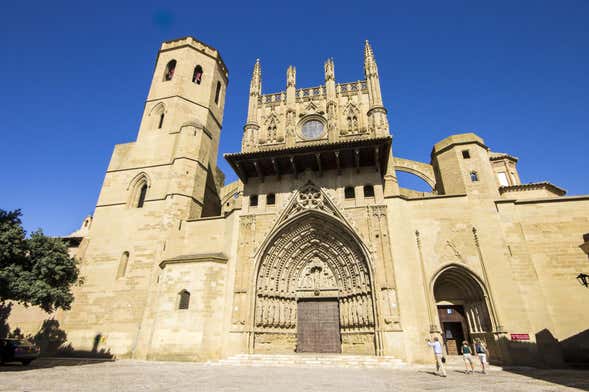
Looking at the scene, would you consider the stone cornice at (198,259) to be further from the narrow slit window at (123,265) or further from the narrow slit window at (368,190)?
the narrow slit window at (368,190)

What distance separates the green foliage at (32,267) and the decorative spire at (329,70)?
16.5m

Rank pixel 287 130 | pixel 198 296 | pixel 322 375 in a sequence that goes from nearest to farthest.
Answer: pixel 322 375, pixel 198 296, pixel 287 130

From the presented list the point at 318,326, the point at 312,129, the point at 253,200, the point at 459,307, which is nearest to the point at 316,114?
the point at 312,129

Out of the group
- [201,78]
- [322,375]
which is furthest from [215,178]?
[322,375]

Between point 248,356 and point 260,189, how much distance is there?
7.96 meters

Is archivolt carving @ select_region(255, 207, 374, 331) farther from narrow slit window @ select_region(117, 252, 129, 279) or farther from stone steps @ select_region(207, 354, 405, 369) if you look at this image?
narrow slit window @ select_region(117, 252, 129, 279)

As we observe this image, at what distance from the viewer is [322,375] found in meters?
8.76

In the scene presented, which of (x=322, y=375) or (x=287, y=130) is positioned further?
(x=287, y=130)

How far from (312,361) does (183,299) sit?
6.35 metres

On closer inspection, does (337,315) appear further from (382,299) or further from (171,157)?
(171,157)

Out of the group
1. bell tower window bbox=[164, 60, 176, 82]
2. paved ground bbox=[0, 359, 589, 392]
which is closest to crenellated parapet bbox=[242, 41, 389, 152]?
bell tower window bbox=[164, 60, 176, 82]

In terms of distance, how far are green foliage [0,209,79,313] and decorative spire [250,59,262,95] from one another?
13738 mm

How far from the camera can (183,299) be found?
1370 cm

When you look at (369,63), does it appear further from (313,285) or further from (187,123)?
(313,285)
